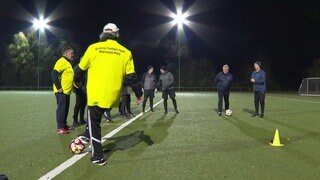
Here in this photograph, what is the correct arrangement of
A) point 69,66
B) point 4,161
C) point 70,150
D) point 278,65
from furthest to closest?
1. point 278,65
2. point 69,66
3. point 70,150
4. point 4,161

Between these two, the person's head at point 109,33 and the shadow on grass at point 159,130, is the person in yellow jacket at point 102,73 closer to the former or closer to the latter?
the person's head at point 109,33

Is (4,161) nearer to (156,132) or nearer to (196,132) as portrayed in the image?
(156,132)

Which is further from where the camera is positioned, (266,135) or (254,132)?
(254,132)

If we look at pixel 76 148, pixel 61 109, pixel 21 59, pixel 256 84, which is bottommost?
pixel 76 148

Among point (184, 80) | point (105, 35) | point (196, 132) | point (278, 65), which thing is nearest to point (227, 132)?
point (196, 132)

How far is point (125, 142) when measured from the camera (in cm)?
775

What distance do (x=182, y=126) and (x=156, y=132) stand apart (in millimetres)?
1526

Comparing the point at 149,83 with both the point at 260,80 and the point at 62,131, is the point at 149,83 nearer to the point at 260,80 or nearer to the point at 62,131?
the point at 260,80

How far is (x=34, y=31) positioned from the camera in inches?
2820

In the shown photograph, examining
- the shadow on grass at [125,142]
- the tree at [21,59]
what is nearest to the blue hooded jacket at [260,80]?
the shadow on grass at [125,142]

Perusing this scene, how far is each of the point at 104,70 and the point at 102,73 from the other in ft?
0.19

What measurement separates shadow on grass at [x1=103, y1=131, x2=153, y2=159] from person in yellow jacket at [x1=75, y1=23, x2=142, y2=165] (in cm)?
59

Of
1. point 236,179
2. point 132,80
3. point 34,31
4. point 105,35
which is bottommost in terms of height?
point 236,179

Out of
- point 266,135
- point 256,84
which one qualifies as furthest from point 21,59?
point 266,135
